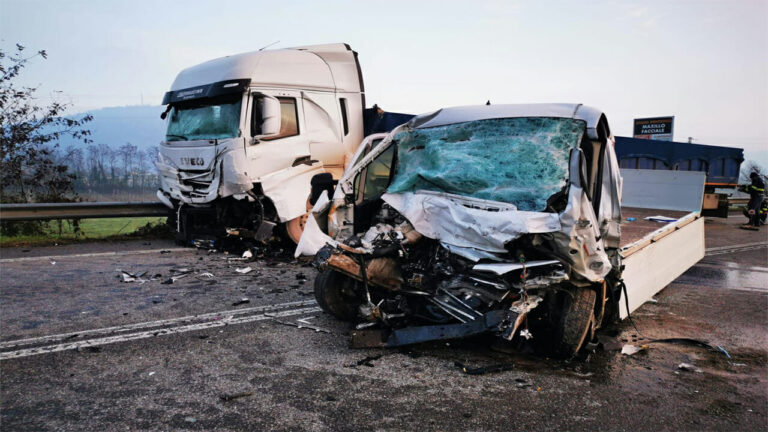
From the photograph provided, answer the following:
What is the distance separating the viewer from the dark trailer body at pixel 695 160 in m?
14.4

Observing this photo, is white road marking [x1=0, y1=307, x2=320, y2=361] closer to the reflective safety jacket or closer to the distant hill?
the distant hill

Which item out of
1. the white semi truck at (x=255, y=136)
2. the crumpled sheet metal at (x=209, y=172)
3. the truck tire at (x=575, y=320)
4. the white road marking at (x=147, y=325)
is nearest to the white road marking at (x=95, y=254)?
the white semi truck at (x=255, y=136)

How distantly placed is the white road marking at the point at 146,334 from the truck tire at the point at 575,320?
7.73 ft

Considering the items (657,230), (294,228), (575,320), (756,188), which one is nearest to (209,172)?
(294,228)

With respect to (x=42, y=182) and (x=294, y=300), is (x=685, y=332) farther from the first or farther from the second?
(x=42, y=182)

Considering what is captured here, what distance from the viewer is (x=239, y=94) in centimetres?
787

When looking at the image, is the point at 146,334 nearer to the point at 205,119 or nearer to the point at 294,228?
the point at 294,228

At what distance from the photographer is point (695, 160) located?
16.4 metres

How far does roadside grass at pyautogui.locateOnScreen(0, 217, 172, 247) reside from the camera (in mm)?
8812

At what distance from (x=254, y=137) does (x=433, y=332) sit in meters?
5.02

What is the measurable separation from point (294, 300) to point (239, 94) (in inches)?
152

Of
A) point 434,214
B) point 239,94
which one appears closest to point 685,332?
point 434,214

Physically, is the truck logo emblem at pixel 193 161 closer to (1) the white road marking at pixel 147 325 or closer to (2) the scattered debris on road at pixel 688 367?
(1) the white road marking at pixel 147 325

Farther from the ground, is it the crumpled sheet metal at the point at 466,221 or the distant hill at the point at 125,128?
the distant hill at the point at 125,128
